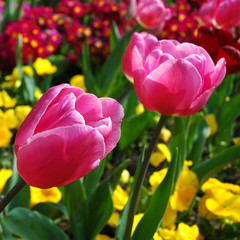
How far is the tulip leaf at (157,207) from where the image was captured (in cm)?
83

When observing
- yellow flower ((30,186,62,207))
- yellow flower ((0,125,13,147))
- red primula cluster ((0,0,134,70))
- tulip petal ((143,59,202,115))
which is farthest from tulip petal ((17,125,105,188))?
red primula cluster ((0,0,134,70))

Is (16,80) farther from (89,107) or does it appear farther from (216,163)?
(89,107)

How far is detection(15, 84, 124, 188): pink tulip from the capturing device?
52 cm

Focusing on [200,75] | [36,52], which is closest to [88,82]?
[36,52]

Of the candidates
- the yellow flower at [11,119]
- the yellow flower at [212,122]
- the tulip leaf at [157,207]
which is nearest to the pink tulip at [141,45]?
the tulip leaf at [157,207]

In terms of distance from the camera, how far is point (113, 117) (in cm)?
61

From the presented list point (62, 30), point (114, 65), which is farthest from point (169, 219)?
point (62, 30)

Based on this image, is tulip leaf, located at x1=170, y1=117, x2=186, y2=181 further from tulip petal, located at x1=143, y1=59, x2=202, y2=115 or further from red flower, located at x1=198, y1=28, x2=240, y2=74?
tulip petal, located at x1=143, y1=59, x2=202, y2=115

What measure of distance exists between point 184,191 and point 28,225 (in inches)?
18.9

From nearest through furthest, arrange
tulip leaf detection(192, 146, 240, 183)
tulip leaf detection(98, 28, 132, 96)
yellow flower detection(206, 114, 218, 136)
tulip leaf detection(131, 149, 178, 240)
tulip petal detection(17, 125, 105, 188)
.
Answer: tulip petal detection(17, 125, 105, 188), tulip leaf detection(131, 149, 178, 240), tulip leaf detection(192, 146, 240, 183), yellow flower detection(206, 114, 218, 136), tulip leaf detection(98, 28, 132, 96)

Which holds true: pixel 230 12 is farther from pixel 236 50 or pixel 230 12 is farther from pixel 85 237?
pixel 85 237

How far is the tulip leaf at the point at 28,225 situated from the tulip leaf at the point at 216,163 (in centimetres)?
53

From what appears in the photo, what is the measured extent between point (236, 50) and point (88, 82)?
3.37 feet

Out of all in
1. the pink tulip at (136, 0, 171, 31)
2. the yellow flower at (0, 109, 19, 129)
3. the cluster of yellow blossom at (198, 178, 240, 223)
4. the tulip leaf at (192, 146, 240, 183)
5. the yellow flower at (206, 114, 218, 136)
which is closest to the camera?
the cluster of yellow blossom at (198, 178, 240, 223)
